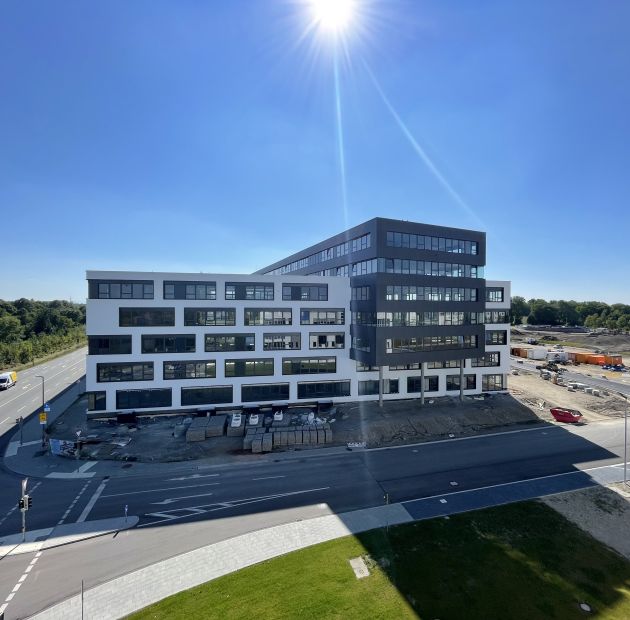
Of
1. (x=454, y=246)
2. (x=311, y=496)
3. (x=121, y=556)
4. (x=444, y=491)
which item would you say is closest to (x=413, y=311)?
(x=454, y=246)

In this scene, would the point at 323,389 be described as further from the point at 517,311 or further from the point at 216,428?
the point at 517,311

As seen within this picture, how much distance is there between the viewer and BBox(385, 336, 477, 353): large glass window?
44875mm

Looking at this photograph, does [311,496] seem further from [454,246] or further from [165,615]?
[454,246]

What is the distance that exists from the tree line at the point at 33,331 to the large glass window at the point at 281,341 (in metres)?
69.9

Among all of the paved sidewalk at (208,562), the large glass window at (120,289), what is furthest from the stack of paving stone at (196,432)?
the large glass window at (120,289)

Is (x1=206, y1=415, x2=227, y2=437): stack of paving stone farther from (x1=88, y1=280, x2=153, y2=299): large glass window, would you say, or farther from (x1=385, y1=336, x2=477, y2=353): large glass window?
(x1=385, y1=336, x2=477, y2=353): large glass window

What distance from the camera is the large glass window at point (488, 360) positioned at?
53531mm

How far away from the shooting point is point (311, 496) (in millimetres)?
26156

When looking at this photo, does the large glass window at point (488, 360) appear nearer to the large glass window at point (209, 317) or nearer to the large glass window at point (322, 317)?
the large glass window at point (322, 317)

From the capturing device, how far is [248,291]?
154 feet

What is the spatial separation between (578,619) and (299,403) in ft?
115

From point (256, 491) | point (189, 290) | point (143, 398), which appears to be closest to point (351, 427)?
point (256, 491)

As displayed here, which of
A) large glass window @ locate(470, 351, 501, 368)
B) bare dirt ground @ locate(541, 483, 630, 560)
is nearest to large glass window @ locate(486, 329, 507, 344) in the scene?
large glass window @ locate(470, 351, 501, 368)

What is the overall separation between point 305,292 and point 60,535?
35240 mm
